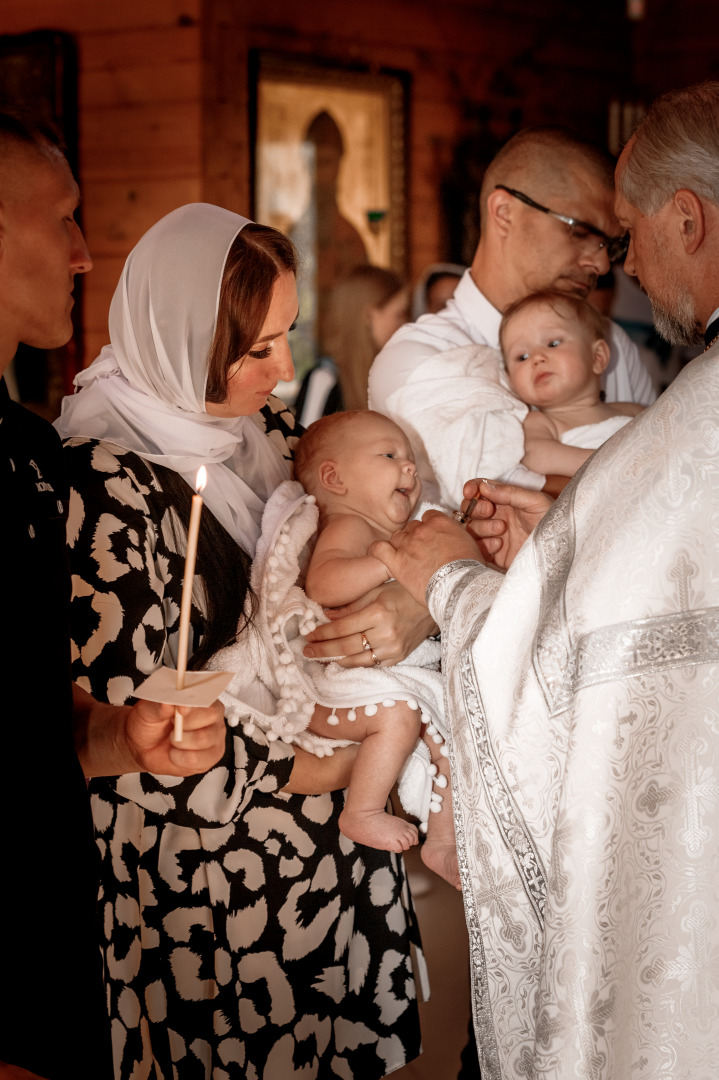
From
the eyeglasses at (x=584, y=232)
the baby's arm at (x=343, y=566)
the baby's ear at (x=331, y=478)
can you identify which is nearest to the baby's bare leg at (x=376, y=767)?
the baby's arm at (x=343, y=566)

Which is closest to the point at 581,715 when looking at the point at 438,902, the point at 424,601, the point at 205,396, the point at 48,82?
the point at 424,601

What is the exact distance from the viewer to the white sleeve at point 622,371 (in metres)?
3.21

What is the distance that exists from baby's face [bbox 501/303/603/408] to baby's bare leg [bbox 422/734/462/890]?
1.03 metres

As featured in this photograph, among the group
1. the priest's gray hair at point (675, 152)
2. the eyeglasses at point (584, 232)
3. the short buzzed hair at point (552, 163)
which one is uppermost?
the priest's gray hair at point (675, 152)

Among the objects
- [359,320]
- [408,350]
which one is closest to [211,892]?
[408,350]

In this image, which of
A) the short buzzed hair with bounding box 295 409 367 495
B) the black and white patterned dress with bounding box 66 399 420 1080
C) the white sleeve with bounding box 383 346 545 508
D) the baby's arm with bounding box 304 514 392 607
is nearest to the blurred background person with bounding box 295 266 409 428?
the white sleeve with bounding box 383 346 545 508

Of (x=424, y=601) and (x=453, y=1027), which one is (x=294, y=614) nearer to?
(x=424, y=601)

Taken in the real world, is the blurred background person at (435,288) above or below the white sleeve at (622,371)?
below

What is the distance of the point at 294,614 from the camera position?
2.04 meters

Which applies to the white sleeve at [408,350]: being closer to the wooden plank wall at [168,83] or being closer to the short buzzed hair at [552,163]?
the short buzzed hair at [552,163]

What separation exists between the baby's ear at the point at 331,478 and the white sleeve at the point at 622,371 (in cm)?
125

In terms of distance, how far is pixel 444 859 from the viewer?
2.08m

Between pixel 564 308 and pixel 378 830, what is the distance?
56.0 inches

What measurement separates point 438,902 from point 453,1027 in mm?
527
